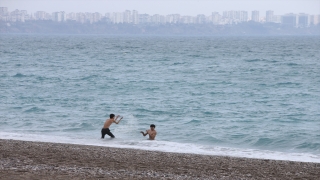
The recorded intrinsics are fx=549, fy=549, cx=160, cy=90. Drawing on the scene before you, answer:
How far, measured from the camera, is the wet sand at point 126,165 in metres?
11.2

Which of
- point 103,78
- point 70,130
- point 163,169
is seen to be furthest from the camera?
point 103,78

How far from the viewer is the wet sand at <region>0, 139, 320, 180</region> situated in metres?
11.2

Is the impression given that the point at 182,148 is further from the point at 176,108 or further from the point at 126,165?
the point at 176,108

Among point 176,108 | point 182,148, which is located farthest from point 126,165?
point 176,108

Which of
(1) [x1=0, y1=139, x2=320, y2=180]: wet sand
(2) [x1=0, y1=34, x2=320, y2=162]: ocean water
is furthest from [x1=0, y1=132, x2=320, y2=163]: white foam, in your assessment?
(1) [x1=0, y1=139, x2=320, y2=180]: wet sand

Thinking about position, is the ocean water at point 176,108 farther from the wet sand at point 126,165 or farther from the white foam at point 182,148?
the wet sand at point 126,165

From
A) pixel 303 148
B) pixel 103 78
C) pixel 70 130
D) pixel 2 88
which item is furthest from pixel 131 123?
pixel 103 78

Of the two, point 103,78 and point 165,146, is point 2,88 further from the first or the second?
point 165,146

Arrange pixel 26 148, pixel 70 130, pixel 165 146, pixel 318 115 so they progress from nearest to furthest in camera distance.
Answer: pixel 26 148
pixel 165 146
pixel 70 130
pixel 318 115

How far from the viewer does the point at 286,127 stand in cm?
2214

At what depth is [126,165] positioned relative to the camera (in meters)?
12.4

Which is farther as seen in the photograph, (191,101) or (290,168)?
(191,101)

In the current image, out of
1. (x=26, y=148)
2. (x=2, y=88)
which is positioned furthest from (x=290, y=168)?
(x=2, y=88)

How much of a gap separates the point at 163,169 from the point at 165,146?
467 cm
